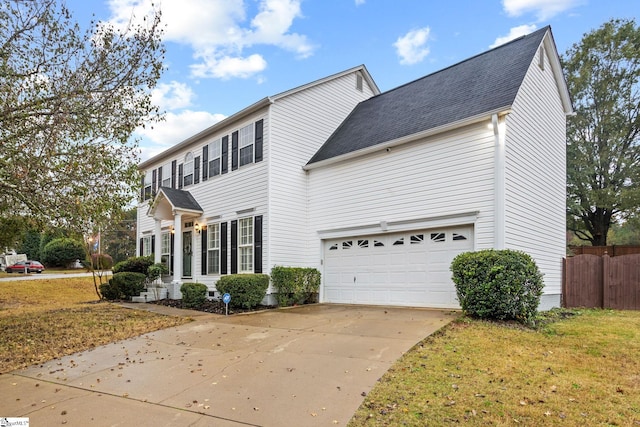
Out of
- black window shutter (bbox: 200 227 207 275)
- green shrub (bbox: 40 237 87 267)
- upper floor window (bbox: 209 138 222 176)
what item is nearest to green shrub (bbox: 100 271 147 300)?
black window shutter (bbox: 200 227 207 275)

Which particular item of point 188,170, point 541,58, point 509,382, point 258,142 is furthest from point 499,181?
point 188,170

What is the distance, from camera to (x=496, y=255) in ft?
26.0

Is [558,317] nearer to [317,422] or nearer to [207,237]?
[317,422]

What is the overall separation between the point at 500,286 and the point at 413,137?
14.5ft

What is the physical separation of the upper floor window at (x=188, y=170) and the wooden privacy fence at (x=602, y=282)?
13214 millimetres

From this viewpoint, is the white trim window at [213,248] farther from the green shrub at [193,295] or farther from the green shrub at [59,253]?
the green shrub at [59,253]

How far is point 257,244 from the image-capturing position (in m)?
12.5

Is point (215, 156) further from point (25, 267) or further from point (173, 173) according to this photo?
point (25, 267)

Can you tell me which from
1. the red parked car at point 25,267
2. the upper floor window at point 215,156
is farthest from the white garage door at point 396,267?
the red parked car at point 25,267

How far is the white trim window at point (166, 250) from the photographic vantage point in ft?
53.9

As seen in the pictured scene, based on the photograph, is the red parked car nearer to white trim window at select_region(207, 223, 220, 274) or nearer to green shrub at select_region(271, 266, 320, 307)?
white trim window at select_region(207, 223, 220, 274)

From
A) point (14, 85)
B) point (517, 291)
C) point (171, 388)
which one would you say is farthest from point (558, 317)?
point (14, 85)

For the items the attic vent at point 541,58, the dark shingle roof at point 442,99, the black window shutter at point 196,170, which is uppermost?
the attic vent at point 541,58

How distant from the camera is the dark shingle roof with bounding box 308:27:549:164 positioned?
33.3ft
